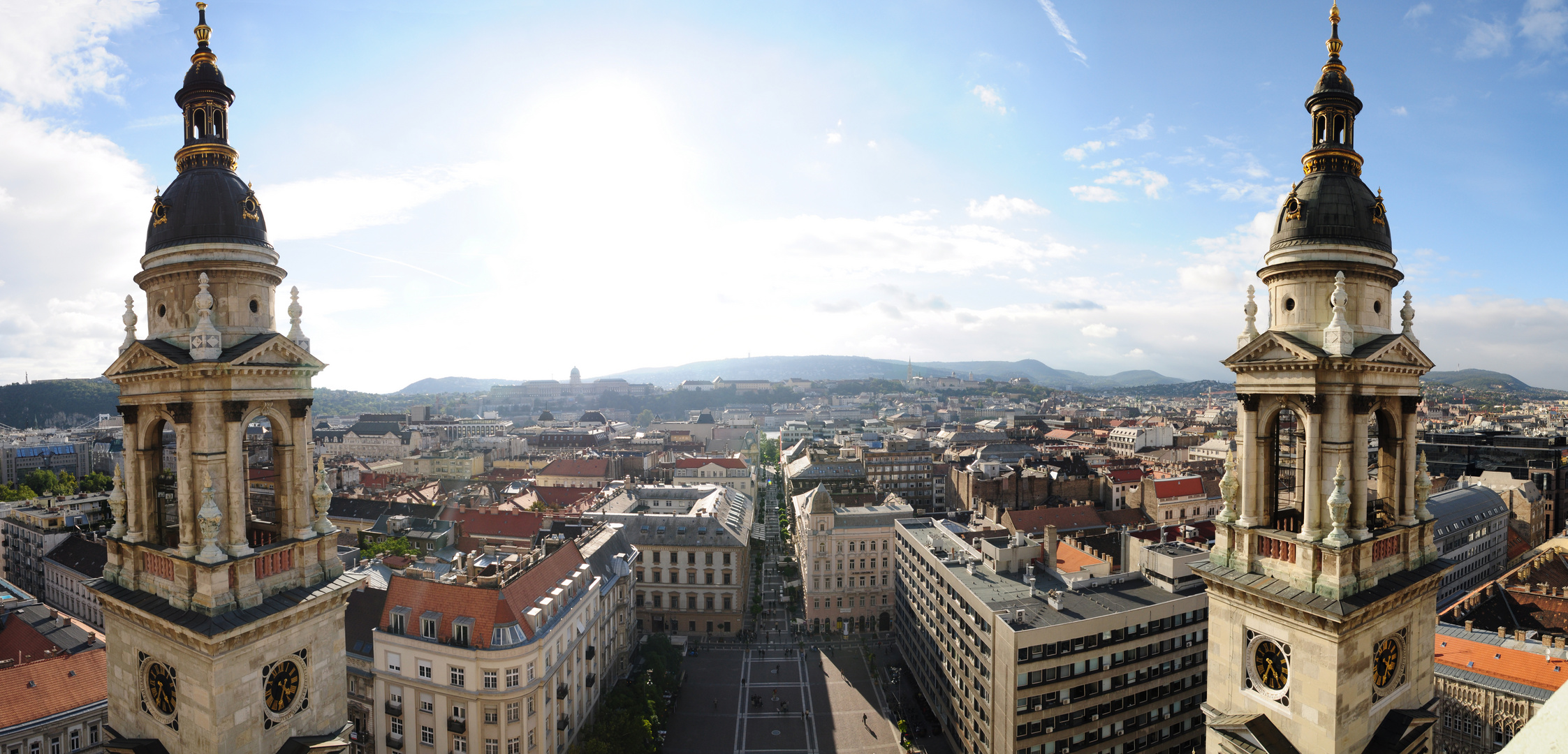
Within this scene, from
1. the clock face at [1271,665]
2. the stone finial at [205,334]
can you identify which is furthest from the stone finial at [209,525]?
the clock face at [1271,665]

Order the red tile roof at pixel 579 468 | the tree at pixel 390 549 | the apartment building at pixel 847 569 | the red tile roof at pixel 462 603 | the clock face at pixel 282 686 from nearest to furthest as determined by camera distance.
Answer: the clock face at pixel 282 686, the red tile roof at pixel 462 603, the tree at pixel 390 549, the apartment building at pixel 847 569, the red tile roof at pixel 579 468

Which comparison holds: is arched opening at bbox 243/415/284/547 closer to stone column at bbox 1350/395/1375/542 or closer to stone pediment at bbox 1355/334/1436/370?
stone column at bbox 1350/395/1375/542

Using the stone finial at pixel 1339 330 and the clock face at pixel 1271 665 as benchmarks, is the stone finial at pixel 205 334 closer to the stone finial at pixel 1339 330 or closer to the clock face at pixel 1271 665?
the stone finial at pixel 1339 330

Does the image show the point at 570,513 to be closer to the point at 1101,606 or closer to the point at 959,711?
the point at 959,711

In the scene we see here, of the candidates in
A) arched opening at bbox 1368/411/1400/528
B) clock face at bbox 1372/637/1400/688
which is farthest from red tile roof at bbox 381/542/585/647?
Result: arched opening at bbox 1368/411/1400/528

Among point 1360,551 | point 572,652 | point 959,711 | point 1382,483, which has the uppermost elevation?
point 1382,483

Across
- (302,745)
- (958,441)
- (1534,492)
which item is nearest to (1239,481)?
(302,745)
